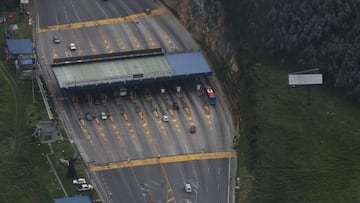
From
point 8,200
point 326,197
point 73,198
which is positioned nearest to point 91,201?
point 73,198

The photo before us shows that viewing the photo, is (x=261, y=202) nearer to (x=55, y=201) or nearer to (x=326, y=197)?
(x=326, y=197)

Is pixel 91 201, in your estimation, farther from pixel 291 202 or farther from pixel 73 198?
pixel 291 202

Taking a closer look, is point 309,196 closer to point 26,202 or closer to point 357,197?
point 357,197

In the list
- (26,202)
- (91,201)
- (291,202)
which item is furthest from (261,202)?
(26,202)

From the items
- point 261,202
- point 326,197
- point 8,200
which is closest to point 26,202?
point 8,200

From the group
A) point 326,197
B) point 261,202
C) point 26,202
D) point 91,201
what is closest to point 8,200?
point 26,202

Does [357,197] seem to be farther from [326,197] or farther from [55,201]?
[55,201]
